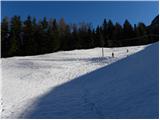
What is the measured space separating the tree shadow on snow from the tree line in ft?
154

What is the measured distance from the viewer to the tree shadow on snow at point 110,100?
11.9m

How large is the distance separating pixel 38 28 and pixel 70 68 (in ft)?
133

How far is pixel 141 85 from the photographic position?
1503cm

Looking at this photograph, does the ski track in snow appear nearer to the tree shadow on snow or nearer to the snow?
the snow

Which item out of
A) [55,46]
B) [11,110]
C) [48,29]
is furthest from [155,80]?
[48,29]

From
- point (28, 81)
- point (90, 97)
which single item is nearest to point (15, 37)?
point (28, 81)

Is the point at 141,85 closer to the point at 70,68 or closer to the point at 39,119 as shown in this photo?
the point at 39,119

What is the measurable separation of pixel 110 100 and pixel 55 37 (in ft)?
182

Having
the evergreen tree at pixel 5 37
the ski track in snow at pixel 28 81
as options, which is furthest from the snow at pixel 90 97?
the evergreen tree at pixel 5 37

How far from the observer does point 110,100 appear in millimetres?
14164

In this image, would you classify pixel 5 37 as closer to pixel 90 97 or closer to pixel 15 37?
pixel 15 37

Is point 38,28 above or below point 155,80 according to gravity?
above

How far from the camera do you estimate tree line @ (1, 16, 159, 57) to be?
214 ft

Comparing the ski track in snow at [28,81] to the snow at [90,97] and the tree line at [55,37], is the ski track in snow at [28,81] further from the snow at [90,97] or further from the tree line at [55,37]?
the tree line at [55,37]
